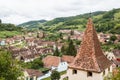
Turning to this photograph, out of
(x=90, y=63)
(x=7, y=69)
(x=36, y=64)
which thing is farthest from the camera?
(x=36, y=64)

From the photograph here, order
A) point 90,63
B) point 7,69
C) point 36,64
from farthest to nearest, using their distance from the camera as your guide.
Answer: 1. point 36,64
2. point 7,69
3. point 90,63

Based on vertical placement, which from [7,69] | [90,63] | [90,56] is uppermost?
[90,56]

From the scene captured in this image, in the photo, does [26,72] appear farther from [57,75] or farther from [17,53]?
[17,53]

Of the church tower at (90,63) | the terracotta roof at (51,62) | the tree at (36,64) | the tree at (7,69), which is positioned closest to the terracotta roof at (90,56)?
the church tower at (90,63)

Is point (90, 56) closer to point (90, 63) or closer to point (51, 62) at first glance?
point (90, 63)

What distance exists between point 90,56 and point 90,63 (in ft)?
2.46

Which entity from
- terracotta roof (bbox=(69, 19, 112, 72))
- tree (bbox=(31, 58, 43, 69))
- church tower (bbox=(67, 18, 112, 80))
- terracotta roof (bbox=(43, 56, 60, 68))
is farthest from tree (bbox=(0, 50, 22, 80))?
terracotta roof (bbox=(43, 56, 60, 68))

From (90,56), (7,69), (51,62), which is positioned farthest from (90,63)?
(51,62)

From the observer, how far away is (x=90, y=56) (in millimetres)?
25625

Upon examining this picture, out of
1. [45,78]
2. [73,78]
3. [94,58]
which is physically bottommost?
[45,78]

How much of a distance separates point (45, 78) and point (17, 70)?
4286cm

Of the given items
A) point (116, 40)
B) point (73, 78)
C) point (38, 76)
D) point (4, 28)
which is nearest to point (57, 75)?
point (38, 76)

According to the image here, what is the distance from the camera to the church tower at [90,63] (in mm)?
24750

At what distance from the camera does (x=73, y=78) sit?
2577 cm
